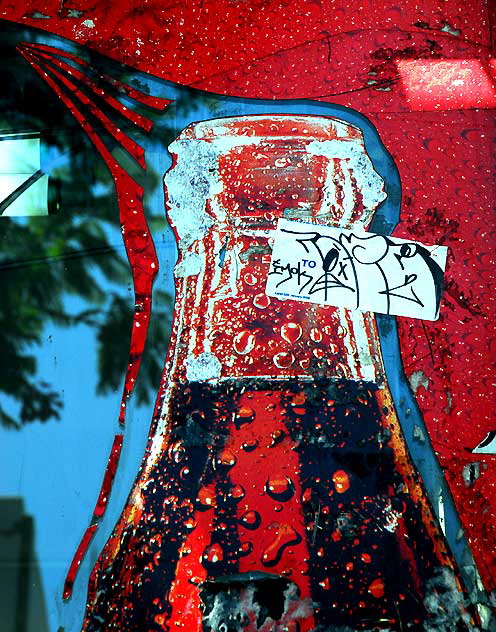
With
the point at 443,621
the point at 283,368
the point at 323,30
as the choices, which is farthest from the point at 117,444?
the point at 323,30

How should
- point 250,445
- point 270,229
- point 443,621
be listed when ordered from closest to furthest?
point 443,621
point 250,445
point 270,229

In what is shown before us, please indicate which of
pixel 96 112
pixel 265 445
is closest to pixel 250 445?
pixel 265 445

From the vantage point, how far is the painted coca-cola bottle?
1.71 meters

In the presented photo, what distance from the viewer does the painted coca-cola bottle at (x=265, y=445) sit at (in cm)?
171

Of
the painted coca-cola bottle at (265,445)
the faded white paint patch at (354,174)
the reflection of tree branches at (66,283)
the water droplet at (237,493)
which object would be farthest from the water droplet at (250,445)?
the faded white paint patch at (354,174)

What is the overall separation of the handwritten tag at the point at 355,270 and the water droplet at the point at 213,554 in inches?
29.0

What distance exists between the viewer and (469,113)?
2.00 meters

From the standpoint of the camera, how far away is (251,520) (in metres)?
1.75

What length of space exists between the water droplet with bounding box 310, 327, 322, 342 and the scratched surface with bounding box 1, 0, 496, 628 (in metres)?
0.19

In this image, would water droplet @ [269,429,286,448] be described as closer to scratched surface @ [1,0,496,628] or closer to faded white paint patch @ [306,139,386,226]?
scratched surface @ [1,0,496,628]

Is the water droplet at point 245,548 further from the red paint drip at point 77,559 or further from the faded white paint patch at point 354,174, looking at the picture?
the faded white paint patch at point 354,174

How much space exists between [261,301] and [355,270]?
0.99 ft

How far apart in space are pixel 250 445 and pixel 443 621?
689mm

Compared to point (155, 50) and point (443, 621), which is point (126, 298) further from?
point (443, 621)
